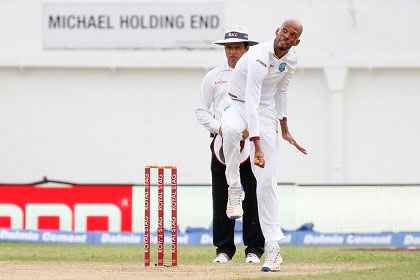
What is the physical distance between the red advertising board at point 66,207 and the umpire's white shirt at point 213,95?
774 cm

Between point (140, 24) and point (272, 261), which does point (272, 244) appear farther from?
point (140, 24)

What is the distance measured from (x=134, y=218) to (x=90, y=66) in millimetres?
8330

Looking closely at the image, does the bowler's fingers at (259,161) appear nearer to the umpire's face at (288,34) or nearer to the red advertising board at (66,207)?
the umpire's face at (288,34)

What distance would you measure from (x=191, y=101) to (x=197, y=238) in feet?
27.3

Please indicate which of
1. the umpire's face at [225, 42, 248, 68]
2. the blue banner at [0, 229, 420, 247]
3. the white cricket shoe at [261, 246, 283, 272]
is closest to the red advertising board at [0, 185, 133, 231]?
the blue banner at [0, 229, 420, 247]

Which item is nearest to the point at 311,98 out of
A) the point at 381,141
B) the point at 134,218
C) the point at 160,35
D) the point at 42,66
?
the point at 381,141

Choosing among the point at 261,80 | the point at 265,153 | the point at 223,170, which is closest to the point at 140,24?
the point at 223,170

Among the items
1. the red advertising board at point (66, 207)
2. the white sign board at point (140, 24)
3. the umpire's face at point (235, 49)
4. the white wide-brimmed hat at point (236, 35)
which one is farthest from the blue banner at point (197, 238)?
the white sign board at point (140, 24)

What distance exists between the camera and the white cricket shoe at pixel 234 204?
38.9 feet

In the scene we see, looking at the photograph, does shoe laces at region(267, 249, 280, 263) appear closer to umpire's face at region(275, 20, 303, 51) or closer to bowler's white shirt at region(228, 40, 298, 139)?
bowler's white shirt at region(228, 40, 298, 139)

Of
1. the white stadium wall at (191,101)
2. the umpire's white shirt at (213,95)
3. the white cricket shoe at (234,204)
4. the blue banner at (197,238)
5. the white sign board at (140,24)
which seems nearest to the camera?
the white cricket shoe at (234,204)

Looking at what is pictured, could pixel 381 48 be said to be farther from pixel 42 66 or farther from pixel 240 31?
pixel 240 31

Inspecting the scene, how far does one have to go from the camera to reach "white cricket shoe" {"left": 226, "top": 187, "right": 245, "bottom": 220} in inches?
467

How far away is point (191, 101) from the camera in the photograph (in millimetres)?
28719
